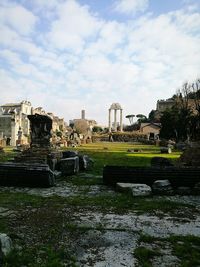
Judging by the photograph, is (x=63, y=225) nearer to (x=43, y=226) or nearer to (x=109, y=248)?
(x=43, y=226)

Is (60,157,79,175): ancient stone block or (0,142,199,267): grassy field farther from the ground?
(60,157,79,175): ancient stone block

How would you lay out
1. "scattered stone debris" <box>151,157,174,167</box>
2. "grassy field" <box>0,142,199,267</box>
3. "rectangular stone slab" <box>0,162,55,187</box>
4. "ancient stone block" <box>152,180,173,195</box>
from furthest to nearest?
"scattered stone debris" <box>151,157,174,167</box>, "rectangular stone slab" <box>0,162,55,187</box>, "ancient stone block" <box>152,180,173,195</box>, "grassy field" <box>0,142,199,267</box>

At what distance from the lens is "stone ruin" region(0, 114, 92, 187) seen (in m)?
9.72

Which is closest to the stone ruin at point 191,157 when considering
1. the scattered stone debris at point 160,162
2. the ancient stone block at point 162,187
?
the scattered stone debris at point 160,162

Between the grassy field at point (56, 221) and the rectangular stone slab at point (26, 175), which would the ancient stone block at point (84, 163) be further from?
the grassy field at point (56, 221)

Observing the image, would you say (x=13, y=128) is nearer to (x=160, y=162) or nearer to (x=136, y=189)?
(x=160, y=162)

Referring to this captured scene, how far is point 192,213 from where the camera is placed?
22.0ft

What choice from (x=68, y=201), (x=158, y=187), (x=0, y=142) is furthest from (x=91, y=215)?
(x=0, y=142)

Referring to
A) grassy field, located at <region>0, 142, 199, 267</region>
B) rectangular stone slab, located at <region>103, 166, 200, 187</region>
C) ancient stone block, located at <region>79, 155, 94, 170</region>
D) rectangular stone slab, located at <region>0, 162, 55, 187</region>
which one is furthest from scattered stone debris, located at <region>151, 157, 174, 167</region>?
rectangular stone slab, located at <region>0, 162, 55, 187</region>

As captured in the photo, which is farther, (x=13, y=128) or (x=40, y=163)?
(x=13, y=128)

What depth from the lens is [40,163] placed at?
12.9 m

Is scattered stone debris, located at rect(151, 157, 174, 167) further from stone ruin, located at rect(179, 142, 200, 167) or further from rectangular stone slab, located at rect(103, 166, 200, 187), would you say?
rectangular stone slab, located at rect(103, 166, 200, 187)

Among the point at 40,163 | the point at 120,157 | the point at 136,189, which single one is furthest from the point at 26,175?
the point at 120,157

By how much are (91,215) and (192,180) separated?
13.9 ft
